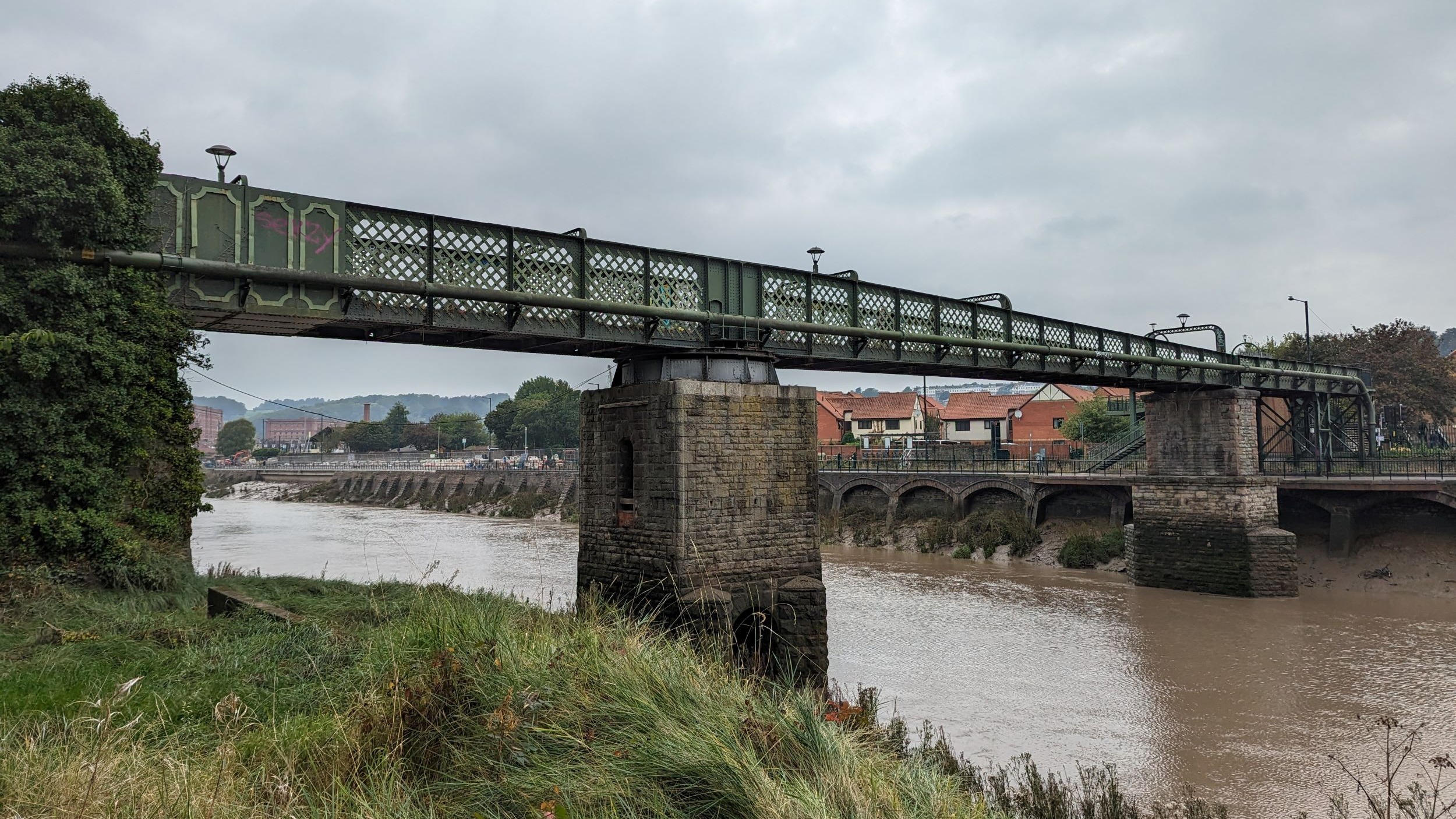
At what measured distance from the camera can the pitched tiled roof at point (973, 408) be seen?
74.6m

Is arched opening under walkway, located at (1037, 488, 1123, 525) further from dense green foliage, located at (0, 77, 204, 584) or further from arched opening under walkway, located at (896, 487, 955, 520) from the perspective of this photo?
dense green foliage, located at (0, 77, 204, 584)

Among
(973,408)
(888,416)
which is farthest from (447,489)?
(973,408)

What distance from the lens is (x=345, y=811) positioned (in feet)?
16.0

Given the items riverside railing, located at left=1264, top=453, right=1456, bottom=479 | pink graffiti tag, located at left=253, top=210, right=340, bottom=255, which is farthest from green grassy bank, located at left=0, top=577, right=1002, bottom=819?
riverside railing, located at left=1264, top=453, right=1456, bottom=479

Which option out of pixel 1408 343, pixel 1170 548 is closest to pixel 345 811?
pixel 1170 548

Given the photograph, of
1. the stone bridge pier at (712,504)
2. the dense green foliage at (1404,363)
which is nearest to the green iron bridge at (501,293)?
the stone bridge pier at (712,504)

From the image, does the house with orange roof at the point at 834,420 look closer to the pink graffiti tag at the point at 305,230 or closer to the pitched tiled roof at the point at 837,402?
the pitched tiled roof at the point at 837,402

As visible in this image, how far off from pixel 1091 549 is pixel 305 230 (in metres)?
28.3

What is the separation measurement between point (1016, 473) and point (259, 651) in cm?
3214

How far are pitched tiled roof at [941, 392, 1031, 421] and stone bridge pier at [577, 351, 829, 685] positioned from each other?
6259cm

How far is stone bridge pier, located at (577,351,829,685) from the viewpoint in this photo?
42.7ft

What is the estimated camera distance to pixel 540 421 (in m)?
114

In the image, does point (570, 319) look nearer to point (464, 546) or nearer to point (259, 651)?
point (259, 651)

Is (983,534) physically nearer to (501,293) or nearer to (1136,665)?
(1136,665)
